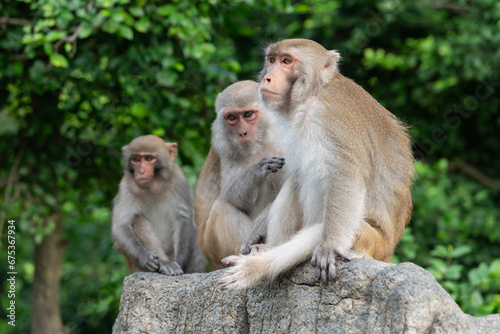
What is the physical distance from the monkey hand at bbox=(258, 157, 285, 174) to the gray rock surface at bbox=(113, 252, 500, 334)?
2.80 feet

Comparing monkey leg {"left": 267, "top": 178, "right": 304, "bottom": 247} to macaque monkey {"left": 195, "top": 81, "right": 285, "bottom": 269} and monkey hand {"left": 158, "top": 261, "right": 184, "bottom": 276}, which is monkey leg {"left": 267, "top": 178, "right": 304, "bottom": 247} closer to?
macaque monkey {"left": 195, "top": 81, "right": 285, "bottom": 269}

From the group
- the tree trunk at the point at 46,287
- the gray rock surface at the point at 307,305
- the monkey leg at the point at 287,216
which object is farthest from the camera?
the tree trunk at the point at 46,287

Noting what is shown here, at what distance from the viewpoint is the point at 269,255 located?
360 cm

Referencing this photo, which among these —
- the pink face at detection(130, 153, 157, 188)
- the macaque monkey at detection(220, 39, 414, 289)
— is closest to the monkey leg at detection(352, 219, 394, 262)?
the macaque monkey at detection(220, 39, 414, 289)

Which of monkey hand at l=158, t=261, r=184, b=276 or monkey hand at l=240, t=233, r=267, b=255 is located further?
monkey hand at l=158, t=261, r=184, b=276

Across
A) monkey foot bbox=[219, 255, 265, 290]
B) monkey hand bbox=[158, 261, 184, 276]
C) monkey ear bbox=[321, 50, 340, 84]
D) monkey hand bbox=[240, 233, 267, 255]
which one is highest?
monkey ear bbox=[321, 50, 340, 84]

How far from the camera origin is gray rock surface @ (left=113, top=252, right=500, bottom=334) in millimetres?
2871

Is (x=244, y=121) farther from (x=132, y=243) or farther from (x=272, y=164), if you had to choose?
(x=132, y=243)

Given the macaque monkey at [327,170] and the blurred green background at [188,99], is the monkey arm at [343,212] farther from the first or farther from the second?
the blurred green background at [188,99]

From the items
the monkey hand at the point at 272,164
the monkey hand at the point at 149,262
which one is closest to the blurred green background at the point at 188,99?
the monkey hand at the point at 272,164

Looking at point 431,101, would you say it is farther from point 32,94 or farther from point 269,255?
point 269,255

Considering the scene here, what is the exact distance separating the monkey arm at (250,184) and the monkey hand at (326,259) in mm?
1185

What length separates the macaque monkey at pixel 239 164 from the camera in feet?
16.2

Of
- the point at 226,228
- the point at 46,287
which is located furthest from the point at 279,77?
the point at 46,287
